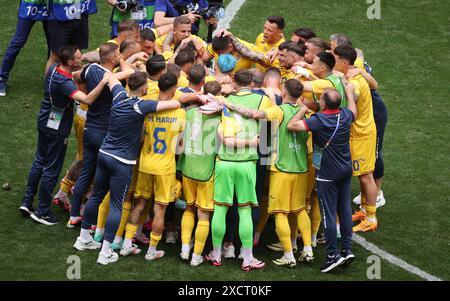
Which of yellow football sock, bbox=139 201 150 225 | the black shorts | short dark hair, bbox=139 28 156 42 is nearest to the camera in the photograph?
yellow football sock, bbox=139 201 150 225

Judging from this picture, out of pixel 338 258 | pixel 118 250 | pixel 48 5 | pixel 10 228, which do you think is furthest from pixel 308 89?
pixel 48 5

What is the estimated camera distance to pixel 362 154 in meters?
12.1

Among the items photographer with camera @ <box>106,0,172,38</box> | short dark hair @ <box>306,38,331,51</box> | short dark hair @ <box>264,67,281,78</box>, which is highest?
short dark hair @ <box>306,38,331,51</box>

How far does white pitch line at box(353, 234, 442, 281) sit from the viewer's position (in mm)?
11102

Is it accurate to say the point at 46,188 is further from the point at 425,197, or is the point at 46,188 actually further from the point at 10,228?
the point at 425,197

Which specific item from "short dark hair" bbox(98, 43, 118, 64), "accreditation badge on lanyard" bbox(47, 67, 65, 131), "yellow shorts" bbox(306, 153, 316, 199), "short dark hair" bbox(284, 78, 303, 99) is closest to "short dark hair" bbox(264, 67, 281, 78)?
"short dark hair" bbox(284, 78, 303, 99)

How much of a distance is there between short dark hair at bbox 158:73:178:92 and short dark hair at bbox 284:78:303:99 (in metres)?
1.26

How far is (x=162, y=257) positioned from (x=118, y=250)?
508mm

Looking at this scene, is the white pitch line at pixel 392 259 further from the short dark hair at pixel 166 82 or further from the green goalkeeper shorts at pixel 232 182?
the short dark hair at pixel 166 82

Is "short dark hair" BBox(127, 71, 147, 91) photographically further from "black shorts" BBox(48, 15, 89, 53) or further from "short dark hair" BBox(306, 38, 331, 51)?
"black shorts" BBox(48, 15, 89, 53)

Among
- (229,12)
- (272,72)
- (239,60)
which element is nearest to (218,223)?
(272,72)

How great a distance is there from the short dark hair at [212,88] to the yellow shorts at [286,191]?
109 centimetres

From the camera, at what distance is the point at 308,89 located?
11188 mm

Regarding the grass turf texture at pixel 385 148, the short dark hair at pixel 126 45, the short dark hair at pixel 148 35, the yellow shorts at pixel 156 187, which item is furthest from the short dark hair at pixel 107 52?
the grass turf texture at pixel 385 148
